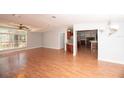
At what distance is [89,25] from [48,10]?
4613 millimetres

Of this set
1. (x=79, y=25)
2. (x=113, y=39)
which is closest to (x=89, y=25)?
(x=79, y=25)

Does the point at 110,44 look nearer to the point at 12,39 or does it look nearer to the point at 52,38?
the point at 52,38

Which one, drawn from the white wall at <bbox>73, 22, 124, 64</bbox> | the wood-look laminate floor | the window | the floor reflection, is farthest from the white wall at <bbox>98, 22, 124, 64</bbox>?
the window

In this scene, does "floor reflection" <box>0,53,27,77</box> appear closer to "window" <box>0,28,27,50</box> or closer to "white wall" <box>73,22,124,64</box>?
"window" <box>0,28,27,50</box>

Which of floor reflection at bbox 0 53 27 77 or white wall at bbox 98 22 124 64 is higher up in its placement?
→ white wall at bbox 98 22 124 64

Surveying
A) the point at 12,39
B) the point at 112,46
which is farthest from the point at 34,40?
the point at 112,46

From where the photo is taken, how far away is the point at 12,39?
8953 mm

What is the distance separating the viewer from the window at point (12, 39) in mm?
8141

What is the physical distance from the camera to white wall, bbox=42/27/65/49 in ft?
32.6

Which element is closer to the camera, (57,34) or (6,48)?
(6,48)

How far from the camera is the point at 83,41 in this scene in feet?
39.5

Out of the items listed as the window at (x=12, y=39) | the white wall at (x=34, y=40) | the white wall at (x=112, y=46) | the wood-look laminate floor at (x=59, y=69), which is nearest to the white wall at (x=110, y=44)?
the white wall at (x=112, y=46)

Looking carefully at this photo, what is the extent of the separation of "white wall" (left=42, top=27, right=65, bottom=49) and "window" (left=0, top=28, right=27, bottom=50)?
236 centimetres
